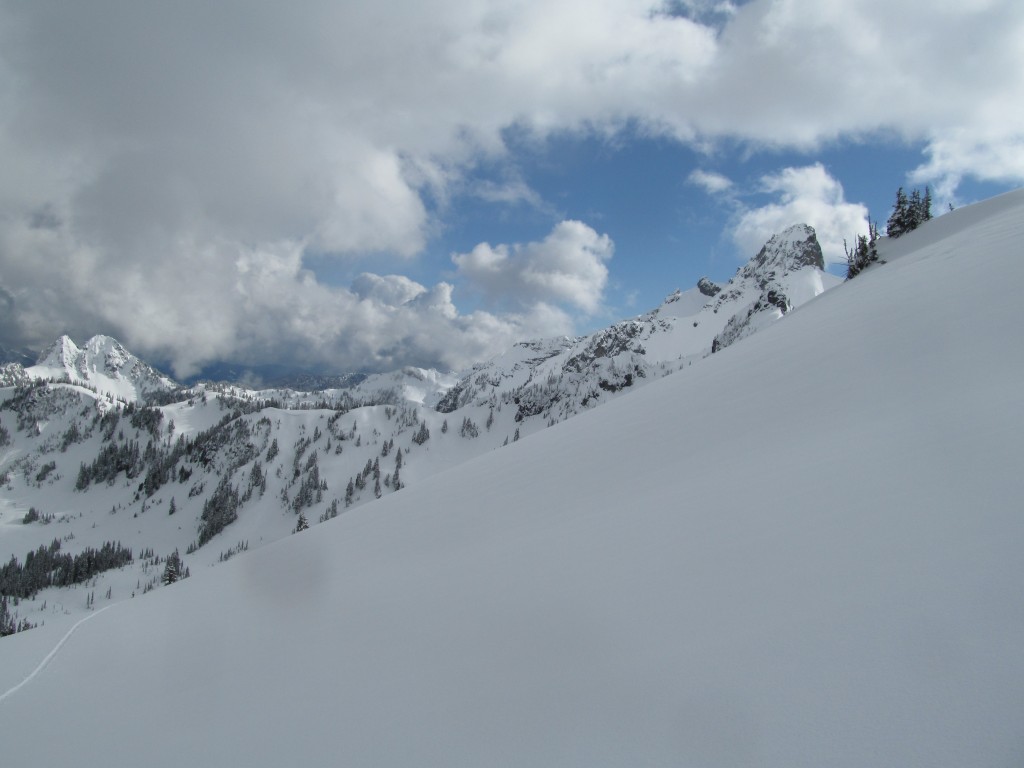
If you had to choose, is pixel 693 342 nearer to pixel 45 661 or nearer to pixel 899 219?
pixel 899 219

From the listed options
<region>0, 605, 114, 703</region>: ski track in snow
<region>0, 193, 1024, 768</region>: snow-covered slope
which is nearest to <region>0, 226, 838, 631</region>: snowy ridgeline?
<region>0, 605, 114, 703</region>: ski track in snow

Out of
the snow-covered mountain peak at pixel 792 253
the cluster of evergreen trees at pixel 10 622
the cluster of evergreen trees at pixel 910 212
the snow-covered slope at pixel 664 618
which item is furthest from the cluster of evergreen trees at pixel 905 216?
the snow-covered mountain peak at pixel 792 253

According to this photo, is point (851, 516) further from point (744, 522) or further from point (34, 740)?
point (34, 740)

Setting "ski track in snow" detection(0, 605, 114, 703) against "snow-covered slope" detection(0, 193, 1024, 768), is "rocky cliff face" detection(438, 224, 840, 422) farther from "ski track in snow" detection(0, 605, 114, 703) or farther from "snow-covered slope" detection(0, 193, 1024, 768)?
"ski track in snow" detection(0, 605, 114, 703)

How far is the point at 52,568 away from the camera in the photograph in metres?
76.9

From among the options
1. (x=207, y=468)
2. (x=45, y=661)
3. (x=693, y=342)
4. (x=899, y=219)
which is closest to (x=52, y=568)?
(x=207, y=468)

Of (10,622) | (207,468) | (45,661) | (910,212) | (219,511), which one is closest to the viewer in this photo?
(45,661)

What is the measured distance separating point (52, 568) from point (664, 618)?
373 feet

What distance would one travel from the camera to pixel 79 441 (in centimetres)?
14562

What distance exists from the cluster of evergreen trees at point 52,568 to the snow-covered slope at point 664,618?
312 feet

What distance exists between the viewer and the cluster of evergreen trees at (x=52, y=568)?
69.9m

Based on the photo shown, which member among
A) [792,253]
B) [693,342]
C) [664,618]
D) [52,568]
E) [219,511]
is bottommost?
[664,618]

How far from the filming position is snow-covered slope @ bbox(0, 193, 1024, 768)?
8.46 ft

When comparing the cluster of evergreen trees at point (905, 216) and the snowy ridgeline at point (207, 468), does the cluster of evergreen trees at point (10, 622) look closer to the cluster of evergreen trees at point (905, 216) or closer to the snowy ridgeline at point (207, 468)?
the snowy ridgeline at point (207, 468)
